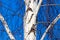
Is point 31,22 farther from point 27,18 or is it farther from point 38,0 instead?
point 38,0

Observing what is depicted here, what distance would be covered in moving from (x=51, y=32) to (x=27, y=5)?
0.83 meters

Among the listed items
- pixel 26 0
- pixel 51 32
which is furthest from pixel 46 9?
pixel 26 0

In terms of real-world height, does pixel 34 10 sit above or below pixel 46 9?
above

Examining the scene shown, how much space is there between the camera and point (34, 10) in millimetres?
1997

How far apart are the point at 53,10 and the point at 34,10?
1.00 m

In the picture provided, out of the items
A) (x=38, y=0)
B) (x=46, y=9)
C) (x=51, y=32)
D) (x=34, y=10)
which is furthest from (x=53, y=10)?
(x=34, y=10)

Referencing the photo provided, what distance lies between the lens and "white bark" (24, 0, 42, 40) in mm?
1963

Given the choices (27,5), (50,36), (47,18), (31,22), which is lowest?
(50,36)

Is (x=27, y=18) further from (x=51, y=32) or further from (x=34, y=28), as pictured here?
(x=51, y=32)

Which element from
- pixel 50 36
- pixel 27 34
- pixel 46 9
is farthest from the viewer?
pixel 46 9

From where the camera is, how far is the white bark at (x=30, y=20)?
1963 mm

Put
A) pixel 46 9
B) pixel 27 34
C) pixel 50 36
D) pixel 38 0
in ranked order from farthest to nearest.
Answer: pixel 46 9
pixel 50 36
pixel 38 0
pixel 27 34

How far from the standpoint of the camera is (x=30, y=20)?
1.97 m

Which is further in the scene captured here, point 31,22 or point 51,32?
point 51,32
